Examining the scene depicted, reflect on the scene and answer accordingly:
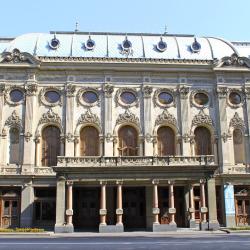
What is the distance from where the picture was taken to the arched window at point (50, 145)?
1649 inches

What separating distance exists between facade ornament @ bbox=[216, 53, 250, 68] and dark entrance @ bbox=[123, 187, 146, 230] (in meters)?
16.2

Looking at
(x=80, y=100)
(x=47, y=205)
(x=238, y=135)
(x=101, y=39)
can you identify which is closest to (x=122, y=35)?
(x=101, y=39)

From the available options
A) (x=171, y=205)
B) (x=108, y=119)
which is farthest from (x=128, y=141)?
(x=171, y=205)

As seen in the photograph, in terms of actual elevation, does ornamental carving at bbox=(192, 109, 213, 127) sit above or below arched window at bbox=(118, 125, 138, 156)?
above

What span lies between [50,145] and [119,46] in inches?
535

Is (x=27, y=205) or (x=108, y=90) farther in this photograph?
(x=108, y=90)

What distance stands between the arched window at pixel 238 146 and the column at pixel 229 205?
323cm

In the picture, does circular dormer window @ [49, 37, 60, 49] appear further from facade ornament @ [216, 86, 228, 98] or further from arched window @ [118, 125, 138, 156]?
facade ornament @ [216, 86, 228, 98]

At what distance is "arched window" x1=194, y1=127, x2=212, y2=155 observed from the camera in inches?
1706

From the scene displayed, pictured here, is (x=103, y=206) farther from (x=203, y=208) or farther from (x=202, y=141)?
(x=202, y=141)

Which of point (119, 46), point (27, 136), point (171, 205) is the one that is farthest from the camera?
point (119, 46)

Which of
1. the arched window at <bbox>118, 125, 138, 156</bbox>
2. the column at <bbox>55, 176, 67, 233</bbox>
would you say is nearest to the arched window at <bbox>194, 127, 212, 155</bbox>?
the arched window at <bbox>118, 125, 138, 156</bbox>

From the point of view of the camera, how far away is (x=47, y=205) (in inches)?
1606

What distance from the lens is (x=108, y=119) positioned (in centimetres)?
4253
